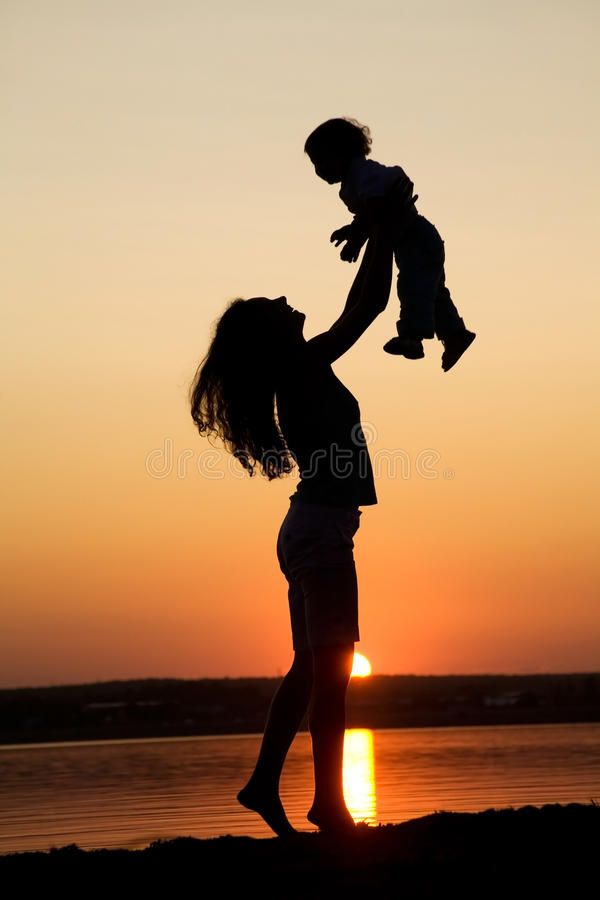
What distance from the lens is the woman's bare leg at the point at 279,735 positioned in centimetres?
557

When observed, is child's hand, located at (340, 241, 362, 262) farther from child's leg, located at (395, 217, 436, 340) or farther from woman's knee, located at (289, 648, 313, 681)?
woman's knee, located at (289, 648, 313, 681)

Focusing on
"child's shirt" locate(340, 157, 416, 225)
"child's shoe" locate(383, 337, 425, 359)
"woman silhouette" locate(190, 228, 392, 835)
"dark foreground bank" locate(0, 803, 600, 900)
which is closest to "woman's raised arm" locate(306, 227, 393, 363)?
"woman silhouette" locate(190, 228, 392, 835)

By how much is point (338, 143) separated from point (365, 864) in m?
3.14

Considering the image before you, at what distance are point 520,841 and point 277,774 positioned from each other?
120 centimetres

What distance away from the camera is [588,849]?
15.9 feet

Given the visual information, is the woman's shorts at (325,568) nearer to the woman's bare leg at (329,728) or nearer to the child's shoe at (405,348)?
the woman's bare leg at (329,728)

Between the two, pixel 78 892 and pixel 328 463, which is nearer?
pixel 78 892

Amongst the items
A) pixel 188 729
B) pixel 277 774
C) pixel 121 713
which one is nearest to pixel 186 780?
pixel 277 774

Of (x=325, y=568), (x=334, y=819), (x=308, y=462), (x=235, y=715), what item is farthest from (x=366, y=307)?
(x=235, y=715)

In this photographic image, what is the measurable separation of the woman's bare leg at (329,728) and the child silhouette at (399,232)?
4.90ft

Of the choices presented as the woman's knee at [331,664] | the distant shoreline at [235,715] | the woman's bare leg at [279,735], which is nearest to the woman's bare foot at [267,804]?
the woman's bare leg at [279,735]

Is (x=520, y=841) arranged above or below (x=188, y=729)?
below

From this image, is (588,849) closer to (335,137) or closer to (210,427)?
(210,427)

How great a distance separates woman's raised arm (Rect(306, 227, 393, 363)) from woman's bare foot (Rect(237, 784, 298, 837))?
6.53ft
